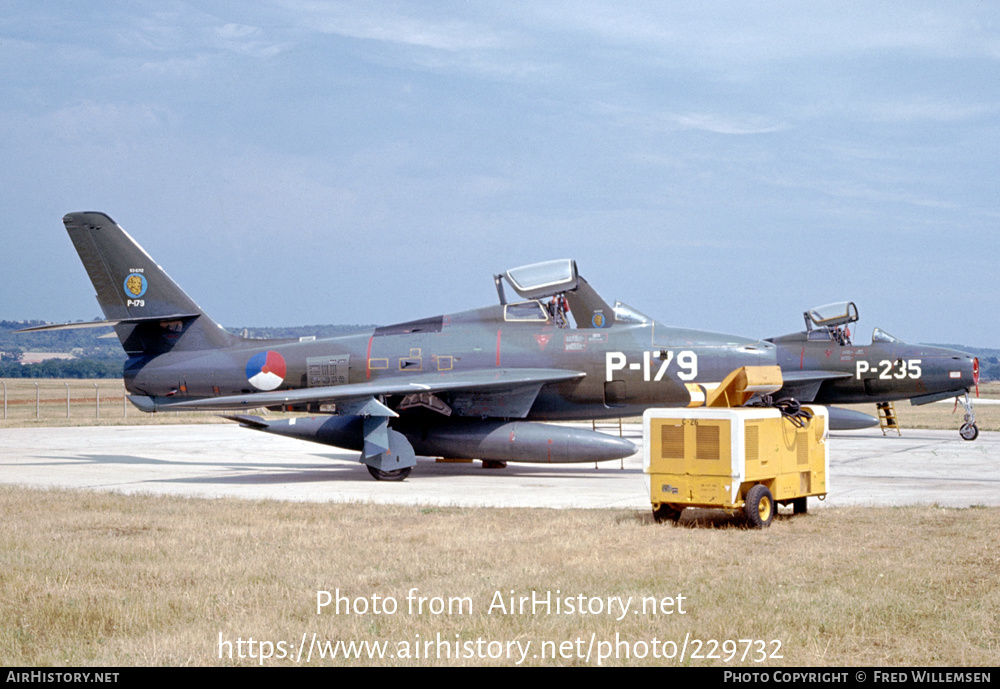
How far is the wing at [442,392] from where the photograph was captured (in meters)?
15.5

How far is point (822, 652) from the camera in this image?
18.9ft

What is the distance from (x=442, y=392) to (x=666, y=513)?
6.84 m

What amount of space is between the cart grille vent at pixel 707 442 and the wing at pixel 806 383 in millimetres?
9853

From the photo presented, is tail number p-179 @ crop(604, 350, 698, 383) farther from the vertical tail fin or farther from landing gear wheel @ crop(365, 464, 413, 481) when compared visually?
the vertical tail fin

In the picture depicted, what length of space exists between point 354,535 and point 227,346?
9.74m

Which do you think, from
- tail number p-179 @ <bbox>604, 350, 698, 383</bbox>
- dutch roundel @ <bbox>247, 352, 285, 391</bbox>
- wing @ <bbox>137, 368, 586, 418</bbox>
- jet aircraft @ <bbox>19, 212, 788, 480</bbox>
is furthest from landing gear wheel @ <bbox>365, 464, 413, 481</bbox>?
tail number p-179 @ <bbox>604, 350, 698, 383</bbox>

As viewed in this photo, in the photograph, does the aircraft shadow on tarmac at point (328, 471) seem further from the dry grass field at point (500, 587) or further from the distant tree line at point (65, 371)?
the distant tree line at point (65, 371)

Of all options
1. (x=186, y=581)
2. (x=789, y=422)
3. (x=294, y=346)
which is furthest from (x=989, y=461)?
(x=186, y=581)

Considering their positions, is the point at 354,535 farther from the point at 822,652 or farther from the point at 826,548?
the point at 822,652

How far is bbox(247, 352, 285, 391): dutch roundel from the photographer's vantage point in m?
17.8

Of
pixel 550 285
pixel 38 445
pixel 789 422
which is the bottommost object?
pixel 38 445

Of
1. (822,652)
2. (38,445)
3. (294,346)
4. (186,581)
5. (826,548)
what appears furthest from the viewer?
(38,445)

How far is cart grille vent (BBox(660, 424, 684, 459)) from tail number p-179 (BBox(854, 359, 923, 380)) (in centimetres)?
1130
